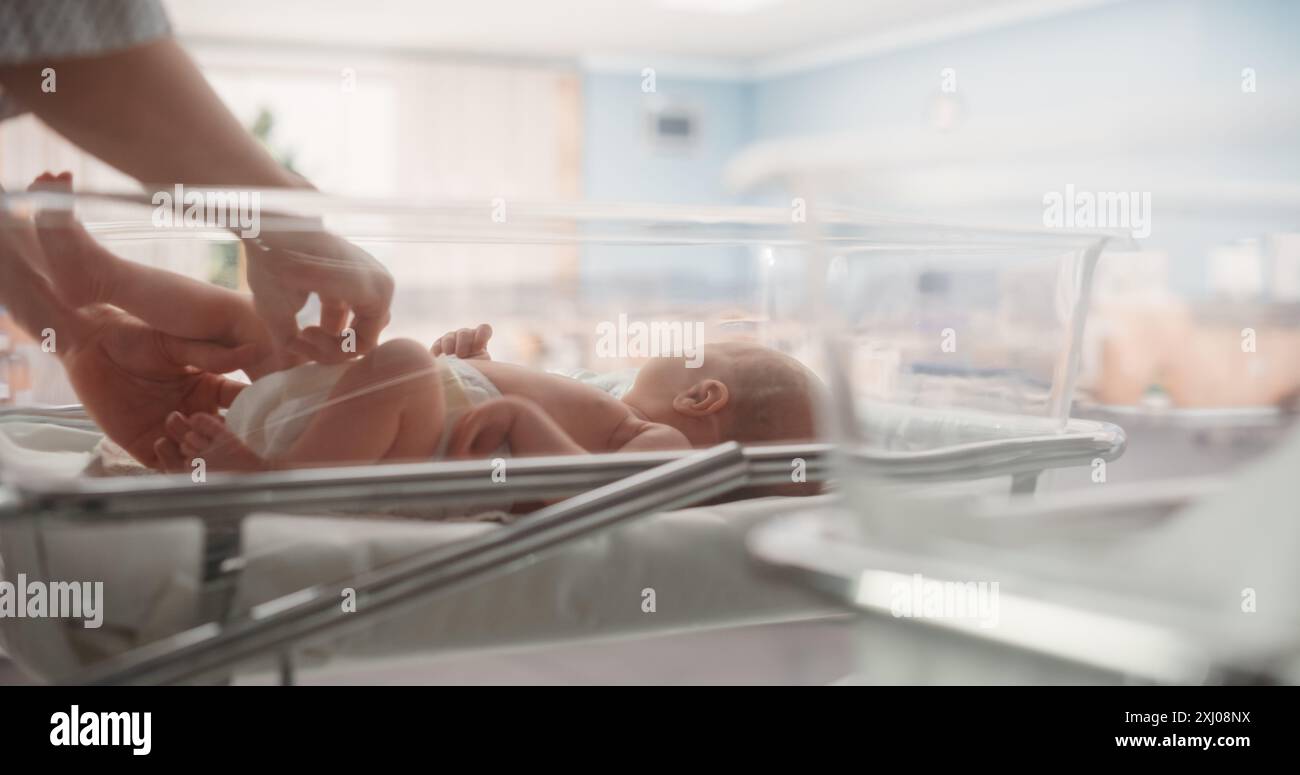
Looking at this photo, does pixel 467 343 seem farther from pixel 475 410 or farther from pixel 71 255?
pixel 71 255

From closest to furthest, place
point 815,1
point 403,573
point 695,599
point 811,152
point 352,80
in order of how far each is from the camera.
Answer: point 811,152
point 403,573
point 695,599
point 815,1
point 352,80

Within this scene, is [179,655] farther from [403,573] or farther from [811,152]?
[811,152]

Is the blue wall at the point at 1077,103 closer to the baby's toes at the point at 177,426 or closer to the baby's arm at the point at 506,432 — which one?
the baby's arm at the point at 506,432

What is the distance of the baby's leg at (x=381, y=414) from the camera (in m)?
0.71

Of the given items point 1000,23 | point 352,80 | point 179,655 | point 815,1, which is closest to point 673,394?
point 179,655

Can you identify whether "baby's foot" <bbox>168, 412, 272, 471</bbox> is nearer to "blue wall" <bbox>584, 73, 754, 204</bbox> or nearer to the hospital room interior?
the hospital room interior

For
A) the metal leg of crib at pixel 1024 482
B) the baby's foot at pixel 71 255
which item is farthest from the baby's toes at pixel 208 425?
the metal leg of crib at pixel 1024 482

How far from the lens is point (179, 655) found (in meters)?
0.63

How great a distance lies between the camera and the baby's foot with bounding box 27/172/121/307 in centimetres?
66

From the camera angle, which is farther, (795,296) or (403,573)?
(795,296)

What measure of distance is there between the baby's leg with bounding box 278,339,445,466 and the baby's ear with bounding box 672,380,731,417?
0.22 metres

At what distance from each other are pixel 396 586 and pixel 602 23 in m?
4.99

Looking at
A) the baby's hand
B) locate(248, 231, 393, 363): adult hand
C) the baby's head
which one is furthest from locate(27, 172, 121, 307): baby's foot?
the baby's head

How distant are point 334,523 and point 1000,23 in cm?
483
